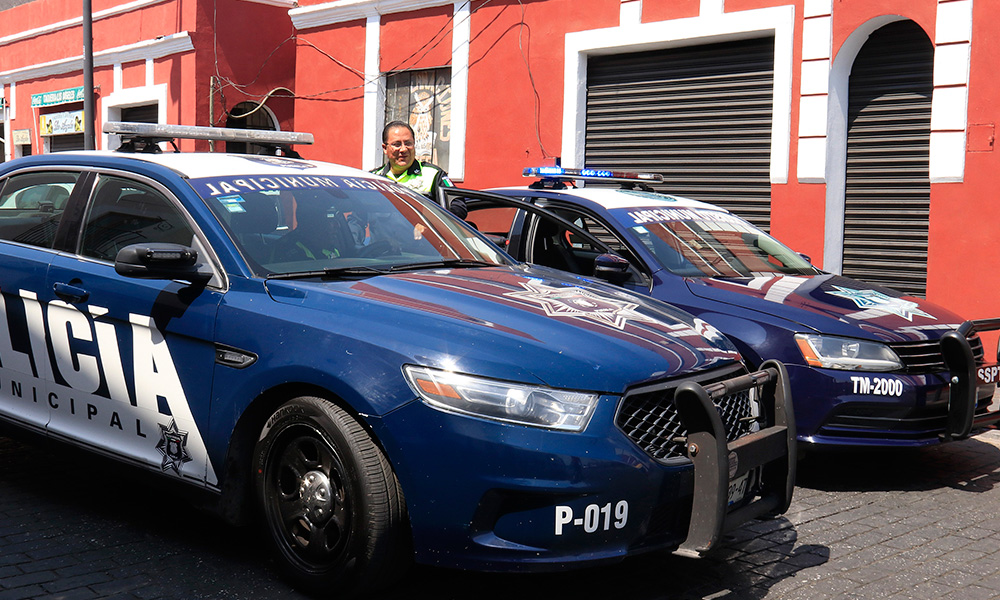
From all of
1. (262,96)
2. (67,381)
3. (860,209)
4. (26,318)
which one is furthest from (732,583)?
(262,96)

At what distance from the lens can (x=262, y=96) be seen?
1911 cm

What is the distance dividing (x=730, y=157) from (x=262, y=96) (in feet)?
34.2

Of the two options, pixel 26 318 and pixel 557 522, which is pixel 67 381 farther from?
pixel 557 522

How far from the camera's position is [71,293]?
4.54 m

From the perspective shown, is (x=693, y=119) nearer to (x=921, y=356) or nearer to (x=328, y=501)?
(x=921, y=356)

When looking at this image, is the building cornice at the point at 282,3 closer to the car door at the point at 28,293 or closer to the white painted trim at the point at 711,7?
the white painted trim at the point at 711,7

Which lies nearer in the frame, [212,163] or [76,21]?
[212,163]

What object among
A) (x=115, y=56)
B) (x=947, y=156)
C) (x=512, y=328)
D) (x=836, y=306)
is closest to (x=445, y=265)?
(x=512, y=328)

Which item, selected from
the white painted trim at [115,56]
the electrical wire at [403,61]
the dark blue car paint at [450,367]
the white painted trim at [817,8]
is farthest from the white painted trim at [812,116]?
the white painted trim at [115,56]

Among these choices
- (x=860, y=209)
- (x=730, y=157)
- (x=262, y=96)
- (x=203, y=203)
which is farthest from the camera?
(x=262, y=96)

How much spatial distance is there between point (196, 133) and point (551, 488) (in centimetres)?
345

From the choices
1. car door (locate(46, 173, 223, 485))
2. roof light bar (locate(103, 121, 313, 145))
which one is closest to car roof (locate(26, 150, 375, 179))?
car door (locate(46, 173, 223, 485))

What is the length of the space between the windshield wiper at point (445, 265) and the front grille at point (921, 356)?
233cm

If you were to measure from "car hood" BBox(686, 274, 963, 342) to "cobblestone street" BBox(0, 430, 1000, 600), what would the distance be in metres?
0.90
